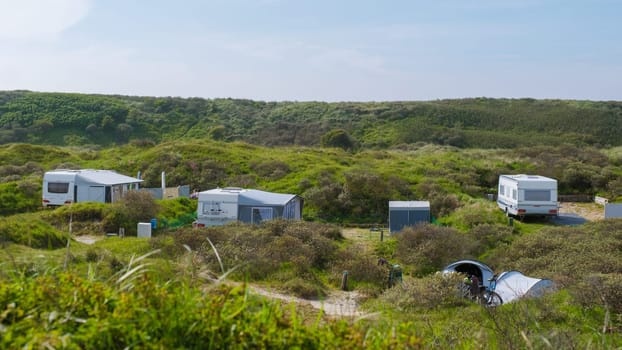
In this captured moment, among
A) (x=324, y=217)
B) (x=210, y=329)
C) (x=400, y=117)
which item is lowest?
(x=324, y=217)

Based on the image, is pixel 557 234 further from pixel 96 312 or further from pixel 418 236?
pixel 96 312

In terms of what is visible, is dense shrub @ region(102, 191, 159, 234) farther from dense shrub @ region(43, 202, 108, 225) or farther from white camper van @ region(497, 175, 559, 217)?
white camper van @ region(497, 175, 559, 217)

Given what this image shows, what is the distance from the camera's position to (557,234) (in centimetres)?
1620

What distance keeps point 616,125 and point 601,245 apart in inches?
2303

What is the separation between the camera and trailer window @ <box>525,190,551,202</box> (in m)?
23.1

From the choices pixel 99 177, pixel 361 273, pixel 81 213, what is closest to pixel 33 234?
pixel 81 213

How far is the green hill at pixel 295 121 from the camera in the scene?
57688 millimetres

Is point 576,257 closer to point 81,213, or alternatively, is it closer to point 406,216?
point 406,216

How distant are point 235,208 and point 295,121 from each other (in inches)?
1942

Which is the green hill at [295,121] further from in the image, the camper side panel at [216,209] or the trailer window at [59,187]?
the camper side panel at [216,209]

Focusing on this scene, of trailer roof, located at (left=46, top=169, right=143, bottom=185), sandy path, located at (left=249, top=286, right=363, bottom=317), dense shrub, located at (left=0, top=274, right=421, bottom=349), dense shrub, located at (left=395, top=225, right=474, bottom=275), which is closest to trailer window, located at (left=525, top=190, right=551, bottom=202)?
dense shrub, located at (left=395, top=225, right=474, bottom=275)

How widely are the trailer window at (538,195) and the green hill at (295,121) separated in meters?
31.9

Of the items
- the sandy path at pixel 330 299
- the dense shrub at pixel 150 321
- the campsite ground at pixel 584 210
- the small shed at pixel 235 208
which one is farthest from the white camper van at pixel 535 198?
the dense shrub at pixel 150 321

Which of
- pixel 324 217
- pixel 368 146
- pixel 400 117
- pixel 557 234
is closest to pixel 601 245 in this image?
pixel 557 234
